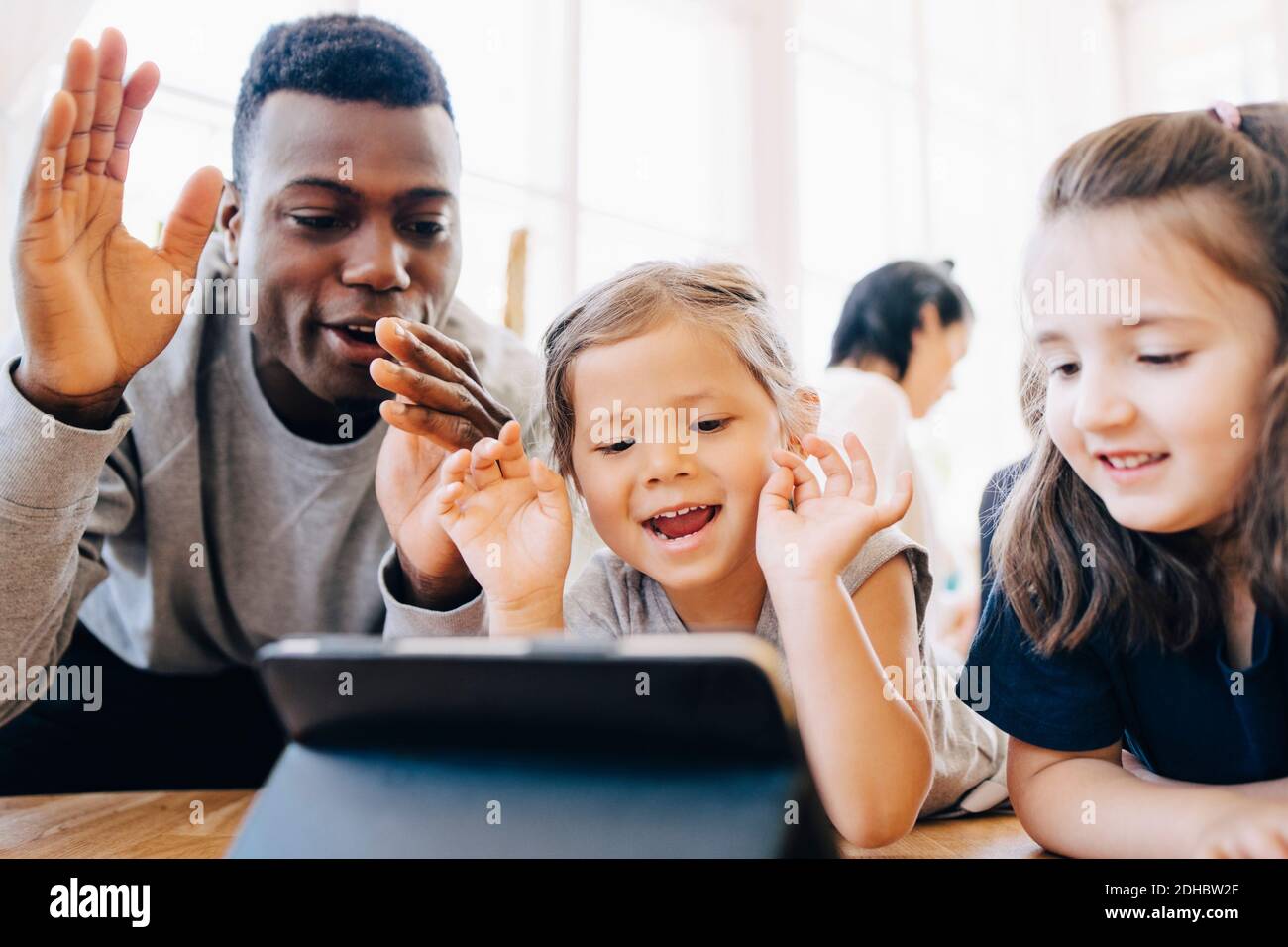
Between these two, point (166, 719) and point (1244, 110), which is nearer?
point (1244, 110)

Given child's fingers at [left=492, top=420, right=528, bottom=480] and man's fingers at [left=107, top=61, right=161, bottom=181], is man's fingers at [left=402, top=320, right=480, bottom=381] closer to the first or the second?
child's fingers at [left=492, top=420, right=528, bottom=480]

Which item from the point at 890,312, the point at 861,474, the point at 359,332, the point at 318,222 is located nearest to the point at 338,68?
the point at 318,222

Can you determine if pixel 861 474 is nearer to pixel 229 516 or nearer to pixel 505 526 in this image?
pixel 505 526

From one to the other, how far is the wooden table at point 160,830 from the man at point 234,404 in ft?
0.57

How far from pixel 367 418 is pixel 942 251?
3339mm

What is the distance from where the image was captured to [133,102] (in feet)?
2.56

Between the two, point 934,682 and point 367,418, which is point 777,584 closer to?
point 934,682

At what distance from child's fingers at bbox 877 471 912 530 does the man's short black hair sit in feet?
2.32

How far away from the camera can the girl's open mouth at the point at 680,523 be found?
87 centimetres

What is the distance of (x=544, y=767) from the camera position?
0.48m

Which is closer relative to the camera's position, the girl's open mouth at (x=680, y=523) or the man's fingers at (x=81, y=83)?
the man's fingers at (x=81, y=83)

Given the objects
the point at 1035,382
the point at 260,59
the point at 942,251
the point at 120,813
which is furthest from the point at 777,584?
the point at 942,251

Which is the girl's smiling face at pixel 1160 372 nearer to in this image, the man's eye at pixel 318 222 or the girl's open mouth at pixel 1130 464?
the girl's open mouth at pixel 1130 464

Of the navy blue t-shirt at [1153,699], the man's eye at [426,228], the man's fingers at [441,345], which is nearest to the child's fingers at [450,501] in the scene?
the man's fingers at [441,345]
